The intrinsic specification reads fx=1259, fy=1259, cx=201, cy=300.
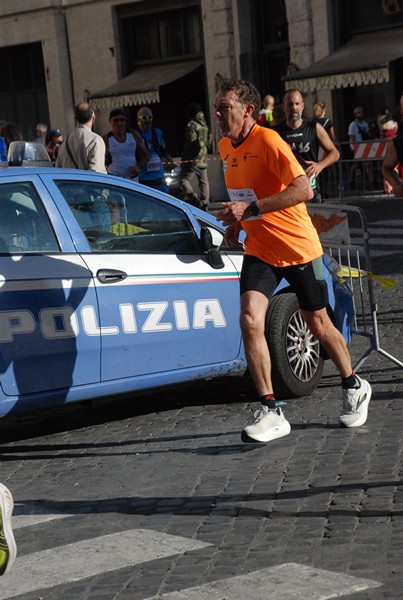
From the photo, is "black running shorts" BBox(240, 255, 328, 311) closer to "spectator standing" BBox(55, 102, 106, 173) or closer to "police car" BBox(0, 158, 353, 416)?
"police car" BBox(0, 158, 353, 416)

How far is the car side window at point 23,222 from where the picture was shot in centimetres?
673

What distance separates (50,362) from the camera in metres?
6.67

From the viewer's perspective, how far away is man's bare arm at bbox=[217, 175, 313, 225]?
644 centimetres

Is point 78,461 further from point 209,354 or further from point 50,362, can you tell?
point 209,354

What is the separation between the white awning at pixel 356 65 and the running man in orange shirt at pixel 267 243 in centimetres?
1964

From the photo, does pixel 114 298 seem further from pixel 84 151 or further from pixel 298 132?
pixel 84 151

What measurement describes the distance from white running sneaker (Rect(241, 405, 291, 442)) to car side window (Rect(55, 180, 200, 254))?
123cm

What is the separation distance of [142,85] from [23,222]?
2463 centimetres

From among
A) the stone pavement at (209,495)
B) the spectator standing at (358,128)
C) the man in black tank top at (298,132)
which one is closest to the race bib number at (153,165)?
the man in black tank top at (298,132)

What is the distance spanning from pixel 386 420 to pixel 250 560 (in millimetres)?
2399

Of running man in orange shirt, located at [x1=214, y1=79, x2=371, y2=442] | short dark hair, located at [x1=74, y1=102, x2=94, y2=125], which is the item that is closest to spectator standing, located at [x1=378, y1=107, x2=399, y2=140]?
short dark hair, located at [x1=74, y1=102, x2=94, y2=125]

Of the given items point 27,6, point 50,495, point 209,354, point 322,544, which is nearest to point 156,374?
point 209,354

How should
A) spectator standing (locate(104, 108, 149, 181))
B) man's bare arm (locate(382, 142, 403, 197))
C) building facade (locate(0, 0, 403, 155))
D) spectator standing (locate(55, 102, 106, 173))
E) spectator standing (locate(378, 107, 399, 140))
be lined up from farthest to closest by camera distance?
building facade (locate(0, 0, 403, 155)) < spectator standing (locate(378, 107, 399, 140)) < spectator standing (locate(104, 108, 149, 181)) < spectator standing (locate(55, 102, 106, 173)) < man's bare arm (locate(382, 142, 403, 197))

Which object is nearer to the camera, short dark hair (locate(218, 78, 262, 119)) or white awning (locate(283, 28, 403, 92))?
short dark hair (locate(218, 78, 262, 119))
